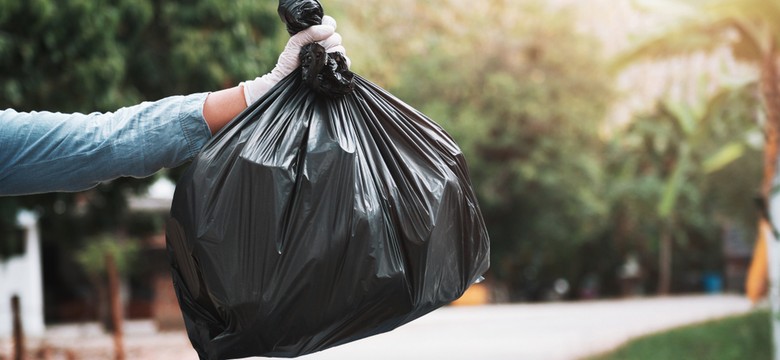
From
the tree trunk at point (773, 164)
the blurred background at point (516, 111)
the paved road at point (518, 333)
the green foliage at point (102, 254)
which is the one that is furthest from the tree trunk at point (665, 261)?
the tree trunk at point (773, 164)

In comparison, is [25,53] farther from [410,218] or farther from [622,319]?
[622,319]

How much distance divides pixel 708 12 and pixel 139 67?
18.5 ft

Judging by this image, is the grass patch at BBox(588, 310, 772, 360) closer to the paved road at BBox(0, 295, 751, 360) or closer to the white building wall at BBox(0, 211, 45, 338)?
the paved road at BBox(0, 295, 751, 360)

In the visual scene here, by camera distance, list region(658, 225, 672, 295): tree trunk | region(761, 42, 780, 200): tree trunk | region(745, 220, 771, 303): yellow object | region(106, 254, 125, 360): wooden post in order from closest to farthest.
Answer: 1. region(761, 42, 780, 200): tree trunk
2. region(106, 254, 125, 360): wooden post
3. region(745, 220, 771, 303): yellow object
4. region(658, 225, 672, 295): tree trunk

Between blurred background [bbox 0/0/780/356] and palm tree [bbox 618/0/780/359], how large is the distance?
26mm

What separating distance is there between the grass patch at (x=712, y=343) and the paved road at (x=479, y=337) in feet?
1.77

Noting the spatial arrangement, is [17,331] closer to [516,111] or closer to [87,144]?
[87,144]

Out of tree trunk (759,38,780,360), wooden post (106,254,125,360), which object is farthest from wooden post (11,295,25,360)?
tree trunk (759,38,780,360)

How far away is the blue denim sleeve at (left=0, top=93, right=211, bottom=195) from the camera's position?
70.5 inches

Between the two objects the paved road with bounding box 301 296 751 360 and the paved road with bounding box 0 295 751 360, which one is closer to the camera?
the paved road with bounding box 301 296 751 360

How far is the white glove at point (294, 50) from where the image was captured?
194 centimetres

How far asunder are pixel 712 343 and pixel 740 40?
11.5 feet

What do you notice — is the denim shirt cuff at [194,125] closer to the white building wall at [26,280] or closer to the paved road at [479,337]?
the paved road at [479,337]

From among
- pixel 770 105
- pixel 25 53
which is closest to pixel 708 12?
pixel 770 105
